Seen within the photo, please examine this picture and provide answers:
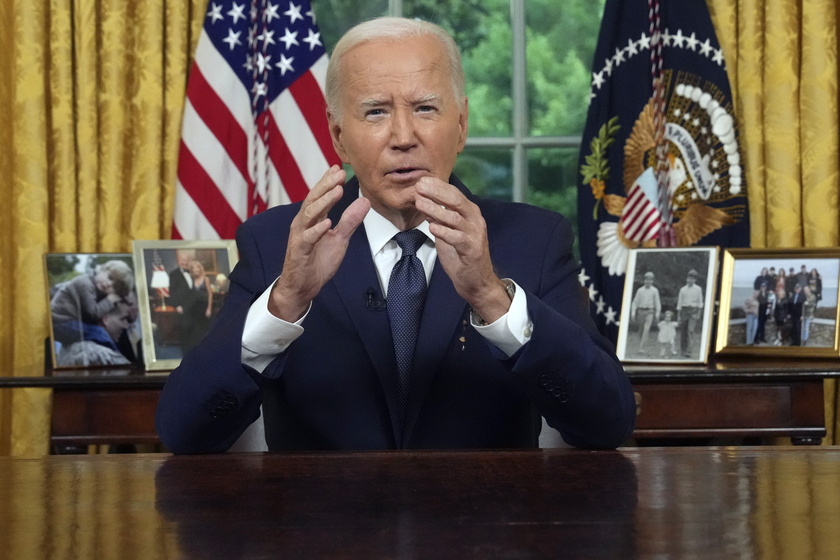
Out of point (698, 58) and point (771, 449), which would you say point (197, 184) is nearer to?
point (698, 58)

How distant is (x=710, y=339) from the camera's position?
3209mm

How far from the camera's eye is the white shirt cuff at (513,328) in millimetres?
1701

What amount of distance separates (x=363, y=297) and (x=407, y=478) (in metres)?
0.70

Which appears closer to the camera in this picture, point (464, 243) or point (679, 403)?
point (464, 243)

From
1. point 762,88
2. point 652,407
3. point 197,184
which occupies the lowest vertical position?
point 652,407

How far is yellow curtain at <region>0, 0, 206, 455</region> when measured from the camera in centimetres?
360

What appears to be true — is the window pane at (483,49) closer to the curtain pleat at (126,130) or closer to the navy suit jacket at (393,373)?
the curtain pleat at (126,130)

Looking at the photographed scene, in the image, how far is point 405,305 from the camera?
2.03 m

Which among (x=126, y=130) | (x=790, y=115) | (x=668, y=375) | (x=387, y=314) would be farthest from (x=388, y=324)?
(x=790, y=115)

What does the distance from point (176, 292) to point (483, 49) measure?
1.55m

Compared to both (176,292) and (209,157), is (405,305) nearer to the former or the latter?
(176,292)

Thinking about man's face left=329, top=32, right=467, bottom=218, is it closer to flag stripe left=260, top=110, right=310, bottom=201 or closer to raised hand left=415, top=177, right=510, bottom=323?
raised hand left=415, top=177, right=510, bottom=323

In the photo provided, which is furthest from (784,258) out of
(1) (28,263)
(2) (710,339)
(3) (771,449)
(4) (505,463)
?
(1) (28,263)

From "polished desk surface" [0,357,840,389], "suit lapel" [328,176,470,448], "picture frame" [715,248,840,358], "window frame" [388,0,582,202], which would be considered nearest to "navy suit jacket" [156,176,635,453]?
"suit lapel" [328,176,470,448]
